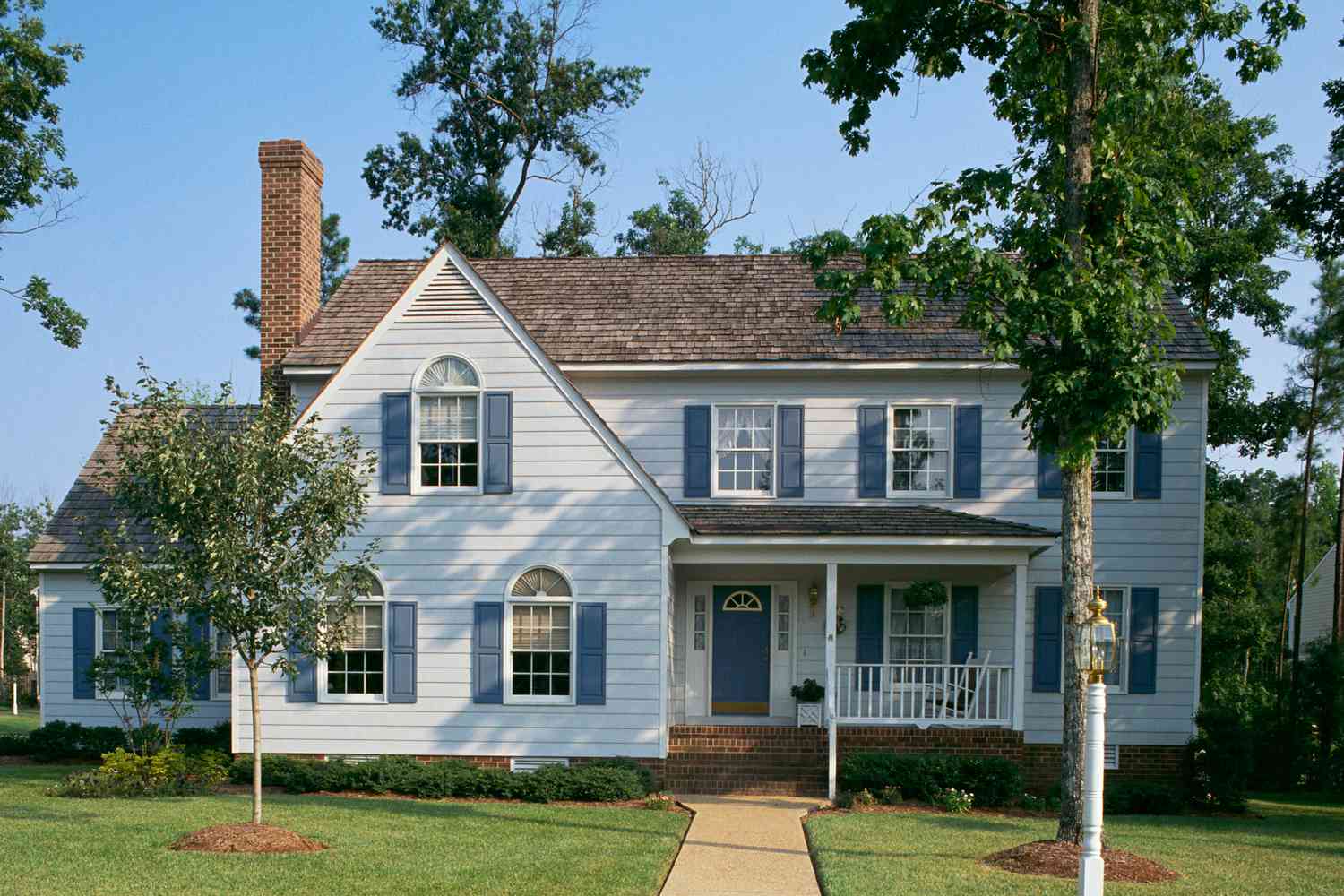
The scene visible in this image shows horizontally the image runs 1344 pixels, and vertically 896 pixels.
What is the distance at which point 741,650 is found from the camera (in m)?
19.5

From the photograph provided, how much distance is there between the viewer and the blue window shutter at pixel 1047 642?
18969mm

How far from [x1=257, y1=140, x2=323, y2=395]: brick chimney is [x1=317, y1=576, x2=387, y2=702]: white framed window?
485cm

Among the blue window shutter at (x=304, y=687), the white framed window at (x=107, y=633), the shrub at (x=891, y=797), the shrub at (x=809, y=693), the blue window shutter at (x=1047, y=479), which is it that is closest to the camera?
the shrub at (x=891, y=797)

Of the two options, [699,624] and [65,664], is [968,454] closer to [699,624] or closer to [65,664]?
[699,624]

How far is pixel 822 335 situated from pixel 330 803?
10.1 m

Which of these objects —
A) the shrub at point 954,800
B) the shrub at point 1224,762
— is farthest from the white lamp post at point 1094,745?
the shrub at point 1224,762

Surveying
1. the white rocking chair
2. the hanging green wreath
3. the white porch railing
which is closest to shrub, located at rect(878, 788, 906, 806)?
the white porch railing

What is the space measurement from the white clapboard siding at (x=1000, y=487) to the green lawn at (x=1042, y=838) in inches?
111

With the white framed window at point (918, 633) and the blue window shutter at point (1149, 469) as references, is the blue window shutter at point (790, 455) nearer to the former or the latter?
the white framed window at point (918, 633)

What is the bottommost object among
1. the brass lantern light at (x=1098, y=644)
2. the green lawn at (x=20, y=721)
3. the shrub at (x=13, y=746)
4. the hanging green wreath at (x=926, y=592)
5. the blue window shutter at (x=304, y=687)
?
the green lawn at (x=20, y=721)

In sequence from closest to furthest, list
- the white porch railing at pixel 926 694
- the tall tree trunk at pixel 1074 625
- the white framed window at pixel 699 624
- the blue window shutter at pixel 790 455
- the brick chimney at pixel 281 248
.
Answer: the tall tree trunk at pixel 1074 625
the white porch railing at pixel 926 694
the blue window shutter at pixel 790 455
the white framed window at pixel 699 624
the brick chimney at pixel 281 248

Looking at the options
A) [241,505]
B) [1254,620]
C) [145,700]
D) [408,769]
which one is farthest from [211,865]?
[1254,620]

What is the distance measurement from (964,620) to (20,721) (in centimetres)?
2578

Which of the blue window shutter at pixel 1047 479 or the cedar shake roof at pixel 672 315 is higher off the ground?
the cedar shake roof at pixel 672 315
